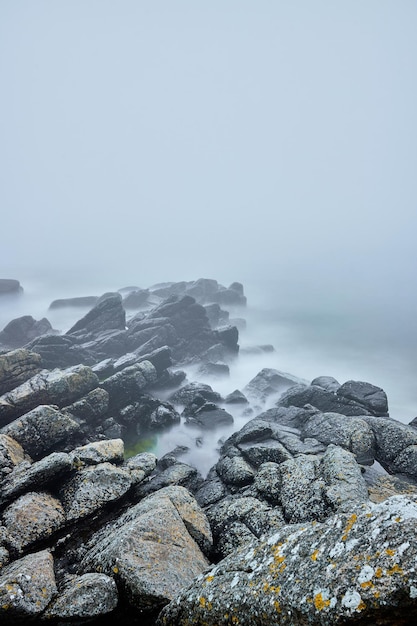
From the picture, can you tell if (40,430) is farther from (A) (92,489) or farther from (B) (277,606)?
(B) (277,606)

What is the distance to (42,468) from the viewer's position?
14.2 metres

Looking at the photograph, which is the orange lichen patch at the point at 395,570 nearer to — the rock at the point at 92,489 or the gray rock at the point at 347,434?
the rock at the point at 92,489

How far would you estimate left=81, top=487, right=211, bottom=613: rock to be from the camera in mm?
8641

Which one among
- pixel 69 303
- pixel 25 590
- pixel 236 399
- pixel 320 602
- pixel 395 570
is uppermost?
pixel 395 570

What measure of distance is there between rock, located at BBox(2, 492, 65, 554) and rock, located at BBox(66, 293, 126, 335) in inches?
1696

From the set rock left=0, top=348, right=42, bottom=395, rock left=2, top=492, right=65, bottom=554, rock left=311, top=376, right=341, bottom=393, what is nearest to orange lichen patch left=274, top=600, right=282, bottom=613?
rock left=2, top=492, right=65, bottom=554

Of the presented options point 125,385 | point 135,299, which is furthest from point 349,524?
point 135,299

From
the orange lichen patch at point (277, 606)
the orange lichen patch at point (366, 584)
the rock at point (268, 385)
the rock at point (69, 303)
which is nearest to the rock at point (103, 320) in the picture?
the rock at point (268, 385)

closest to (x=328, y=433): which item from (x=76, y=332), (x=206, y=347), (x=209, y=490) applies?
(x=209, y=490)

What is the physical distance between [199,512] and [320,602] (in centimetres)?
982

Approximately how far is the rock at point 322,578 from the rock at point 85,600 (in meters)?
1.70

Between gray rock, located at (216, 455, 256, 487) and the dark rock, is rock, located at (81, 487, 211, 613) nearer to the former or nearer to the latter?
gray rock, located at (216, 455, 256, 487)

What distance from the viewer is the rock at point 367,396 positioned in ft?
92.5

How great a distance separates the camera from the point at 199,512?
45.2ft
